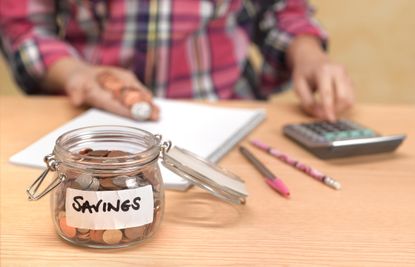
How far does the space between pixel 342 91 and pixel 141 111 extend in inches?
11.0

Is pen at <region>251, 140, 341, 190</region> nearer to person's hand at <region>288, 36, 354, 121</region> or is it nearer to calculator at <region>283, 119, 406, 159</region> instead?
calculator at <region>283, 119, 406, 159</region>

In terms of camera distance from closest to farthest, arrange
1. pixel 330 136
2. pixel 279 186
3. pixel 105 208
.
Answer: pixel 105 208, pixel 279 186, pixel 330 136

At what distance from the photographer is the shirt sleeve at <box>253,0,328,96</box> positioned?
1.11 m

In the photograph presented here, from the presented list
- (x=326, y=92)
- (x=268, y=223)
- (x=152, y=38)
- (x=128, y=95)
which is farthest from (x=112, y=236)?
(x=152, y=38)

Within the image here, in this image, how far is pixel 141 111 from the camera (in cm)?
78

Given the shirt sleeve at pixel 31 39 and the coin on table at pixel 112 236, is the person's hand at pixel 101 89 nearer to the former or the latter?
the shirt sleeve at pixel 31 39

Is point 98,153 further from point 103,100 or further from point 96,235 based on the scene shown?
point 103,100

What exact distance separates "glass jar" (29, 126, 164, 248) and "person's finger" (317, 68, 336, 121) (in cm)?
40

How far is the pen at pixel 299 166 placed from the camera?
0.62 metres

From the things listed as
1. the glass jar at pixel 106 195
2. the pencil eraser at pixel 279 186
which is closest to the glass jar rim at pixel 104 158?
the glass jar at pixel 106 195

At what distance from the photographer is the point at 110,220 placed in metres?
0.46

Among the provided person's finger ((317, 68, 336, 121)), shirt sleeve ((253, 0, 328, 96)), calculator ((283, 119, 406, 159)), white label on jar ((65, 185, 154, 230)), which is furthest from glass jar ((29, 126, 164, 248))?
shirt sleeve ((253, 0, 328, 96))

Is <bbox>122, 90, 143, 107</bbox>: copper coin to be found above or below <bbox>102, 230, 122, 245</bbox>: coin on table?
below

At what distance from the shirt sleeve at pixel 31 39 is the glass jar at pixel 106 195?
1.75 feet
